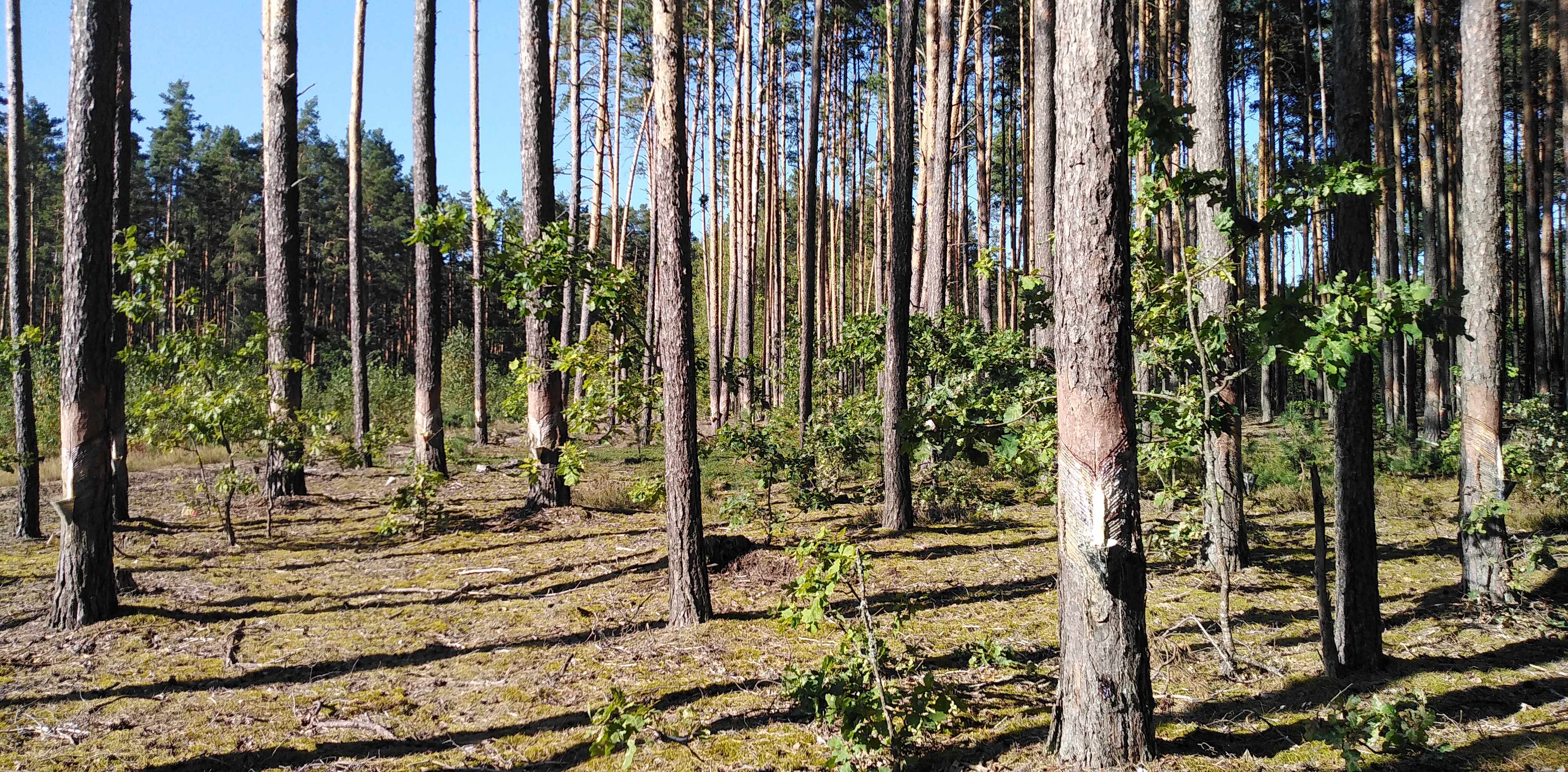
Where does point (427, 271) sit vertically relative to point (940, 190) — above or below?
below

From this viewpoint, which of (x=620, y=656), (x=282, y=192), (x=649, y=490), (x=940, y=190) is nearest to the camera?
(x=620, y=656)

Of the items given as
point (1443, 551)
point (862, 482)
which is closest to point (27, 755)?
point (862, 482)

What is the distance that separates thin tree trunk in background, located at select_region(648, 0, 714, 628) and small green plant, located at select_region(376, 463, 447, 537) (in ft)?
13.6

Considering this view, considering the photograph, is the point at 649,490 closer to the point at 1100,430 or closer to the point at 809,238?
the point at 1100,430

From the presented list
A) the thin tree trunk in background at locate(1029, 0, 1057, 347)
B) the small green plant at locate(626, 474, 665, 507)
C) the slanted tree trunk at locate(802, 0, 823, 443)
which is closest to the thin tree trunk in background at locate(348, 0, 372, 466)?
the slanted tree trunk at locate(802, 0, 823, 443)

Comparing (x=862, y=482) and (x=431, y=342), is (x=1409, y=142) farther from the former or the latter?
(x=431, y=342)

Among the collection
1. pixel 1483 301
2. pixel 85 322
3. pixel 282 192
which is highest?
pixel 282 192

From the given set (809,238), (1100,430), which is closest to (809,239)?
(809,238)

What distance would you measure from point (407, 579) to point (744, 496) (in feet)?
10.4

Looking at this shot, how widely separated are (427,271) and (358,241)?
538cm

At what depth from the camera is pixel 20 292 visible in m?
9.14

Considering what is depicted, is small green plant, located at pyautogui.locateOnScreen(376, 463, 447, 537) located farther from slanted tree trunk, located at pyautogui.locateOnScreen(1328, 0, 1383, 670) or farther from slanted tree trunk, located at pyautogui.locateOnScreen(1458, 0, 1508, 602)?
slanted tree trunk, located at pyautogui.locateOnScreen(1458, 0, 1508, 602)

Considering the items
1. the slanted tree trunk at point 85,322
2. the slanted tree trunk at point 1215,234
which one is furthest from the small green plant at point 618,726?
the slanted tree trunk at point 85,322

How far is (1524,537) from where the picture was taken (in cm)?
748
